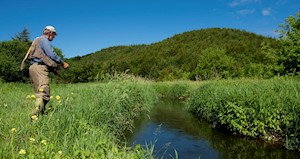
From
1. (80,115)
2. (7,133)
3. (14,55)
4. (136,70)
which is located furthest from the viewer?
(136,70)

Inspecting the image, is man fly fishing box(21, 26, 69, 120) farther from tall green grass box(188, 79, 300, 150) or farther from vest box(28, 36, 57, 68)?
tall green grass box(188, 79, 300, 150)

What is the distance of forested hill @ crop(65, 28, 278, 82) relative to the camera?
130ft

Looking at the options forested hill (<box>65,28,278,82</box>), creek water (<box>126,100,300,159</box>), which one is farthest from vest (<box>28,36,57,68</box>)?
forested hill (<box>65,28,278,82</box>)

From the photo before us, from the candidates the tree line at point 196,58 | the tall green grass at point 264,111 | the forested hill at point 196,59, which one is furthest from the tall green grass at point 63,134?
the forested hill at point 196,59

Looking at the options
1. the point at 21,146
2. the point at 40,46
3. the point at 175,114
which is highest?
the point at 40,46

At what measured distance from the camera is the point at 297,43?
69.1 ft

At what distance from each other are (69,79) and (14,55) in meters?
8.58

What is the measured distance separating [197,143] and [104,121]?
2953mm

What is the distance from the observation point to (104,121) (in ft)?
22.4

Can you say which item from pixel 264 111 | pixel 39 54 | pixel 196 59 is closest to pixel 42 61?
pixel 39 54

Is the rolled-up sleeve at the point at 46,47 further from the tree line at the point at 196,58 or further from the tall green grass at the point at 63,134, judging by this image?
the tree line at the point at 196,58

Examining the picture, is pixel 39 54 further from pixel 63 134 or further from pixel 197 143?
pixel 197 143

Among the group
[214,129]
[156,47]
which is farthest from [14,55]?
[156,47]

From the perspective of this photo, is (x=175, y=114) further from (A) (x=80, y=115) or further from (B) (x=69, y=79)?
(B) (x=69, y=79)
